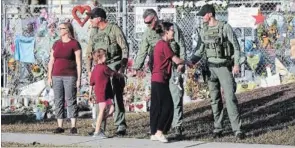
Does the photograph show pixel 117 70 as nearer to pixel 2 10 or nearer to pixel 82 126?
pixel 82 126

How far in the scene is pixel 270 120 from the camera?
43.8ft

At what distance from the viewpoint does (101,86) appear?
11.8 m

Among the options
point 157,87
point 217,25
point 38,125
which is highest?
point 217,25

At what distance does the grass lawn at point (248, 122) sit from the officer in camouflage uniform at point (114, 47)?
1.25ft

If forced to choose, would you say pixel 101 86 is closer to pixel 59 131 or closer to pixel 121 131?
pixel 121 131

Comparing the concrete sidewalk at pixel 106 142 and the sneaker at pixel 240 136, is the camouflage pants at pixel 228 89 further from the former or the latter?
the concrete sidewalk at pixel 106 142

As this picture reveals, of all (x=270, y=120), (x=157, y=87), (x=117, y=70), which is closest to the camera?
(x=157, y=87)

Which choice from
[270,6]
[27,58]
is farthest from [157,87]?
[270,6]

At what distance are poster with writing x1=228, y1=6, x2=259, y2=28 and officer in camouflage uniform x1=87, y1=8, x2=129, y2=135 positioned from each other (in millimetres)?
6215

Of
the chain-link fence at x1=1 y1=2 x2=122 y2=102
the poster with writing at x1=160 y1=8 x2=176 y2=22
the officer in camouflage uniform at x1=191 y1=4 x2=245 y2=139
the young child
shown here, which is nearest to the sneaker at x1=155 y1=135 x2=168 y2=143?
the officer in camouflage uniform at x1=191 y1=4 x2=245 y2=139

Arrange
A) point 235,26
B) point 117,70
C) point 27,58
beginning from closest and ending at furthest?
1. point 117,70
2. point 235,26
3. point 27,58

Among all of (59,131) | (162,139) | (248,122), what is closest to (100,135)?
(59,131)

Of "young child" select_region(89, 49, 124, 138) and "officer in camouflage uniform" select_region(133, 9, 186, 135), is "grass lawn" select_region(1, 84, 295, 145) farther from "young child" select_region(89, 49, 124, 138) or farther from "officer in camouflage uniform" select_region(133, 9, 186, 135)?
"young child" select_region(89, 49, 124, 138)

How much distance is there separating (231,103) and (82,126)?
334cm
